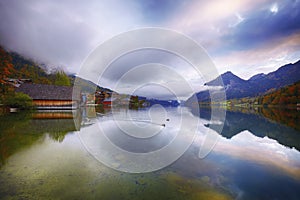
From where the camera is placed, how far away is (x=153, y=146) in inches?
334

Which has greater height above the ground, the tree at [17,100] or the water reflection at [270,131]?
the tree at [17,100]

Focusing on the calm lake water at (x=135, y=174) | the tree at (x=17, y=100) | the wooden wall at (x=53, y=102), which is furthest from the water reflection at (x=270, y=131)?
the tree at (x=17, y=100)

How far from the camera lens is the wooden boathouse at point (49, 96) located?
28875 mm

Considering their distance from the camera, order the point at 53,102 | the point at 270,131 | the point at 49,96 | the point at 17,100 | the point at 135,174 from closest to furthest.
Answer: the point at 135,174 < the point at 270,131 < the point at 17,100 < the point at 49,96 < the point at 53,102

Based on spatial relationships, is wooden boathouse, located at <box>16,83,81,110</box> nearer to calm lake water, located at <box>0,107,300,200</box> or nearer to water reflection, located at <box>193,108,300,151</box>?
calm lake water, located at <box>0,107,300,200</box>

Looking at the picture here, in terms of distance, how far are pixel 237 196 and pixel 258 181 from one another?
1569 millimetres

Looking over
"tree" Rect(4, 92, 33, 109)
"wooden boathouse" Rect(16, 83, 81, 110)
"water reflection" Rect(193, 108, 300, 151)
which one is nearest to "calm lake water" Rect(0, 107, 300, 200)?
"water reflection" Rect(193, 108, 300, 151)

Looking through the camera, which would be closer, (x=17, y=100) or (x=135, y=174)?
(x=135, y=174)

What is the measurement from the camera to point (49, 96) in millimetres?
29500

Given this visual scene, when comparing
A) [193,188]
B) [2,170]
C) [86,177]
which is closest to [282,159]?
[193,188]

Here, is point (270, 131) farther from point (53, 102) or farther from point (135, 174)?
point (53, 102)

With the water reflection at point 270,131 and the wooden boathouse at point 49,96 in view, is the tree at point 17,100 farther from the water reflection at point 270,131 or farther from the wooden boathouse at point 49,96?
the water reflection at point 270,131

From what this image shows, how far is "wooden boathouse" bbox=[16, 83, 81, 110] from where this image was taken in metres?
28.9

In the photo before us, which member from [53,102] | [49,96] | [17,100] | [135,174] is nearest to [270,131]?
[135,174]
